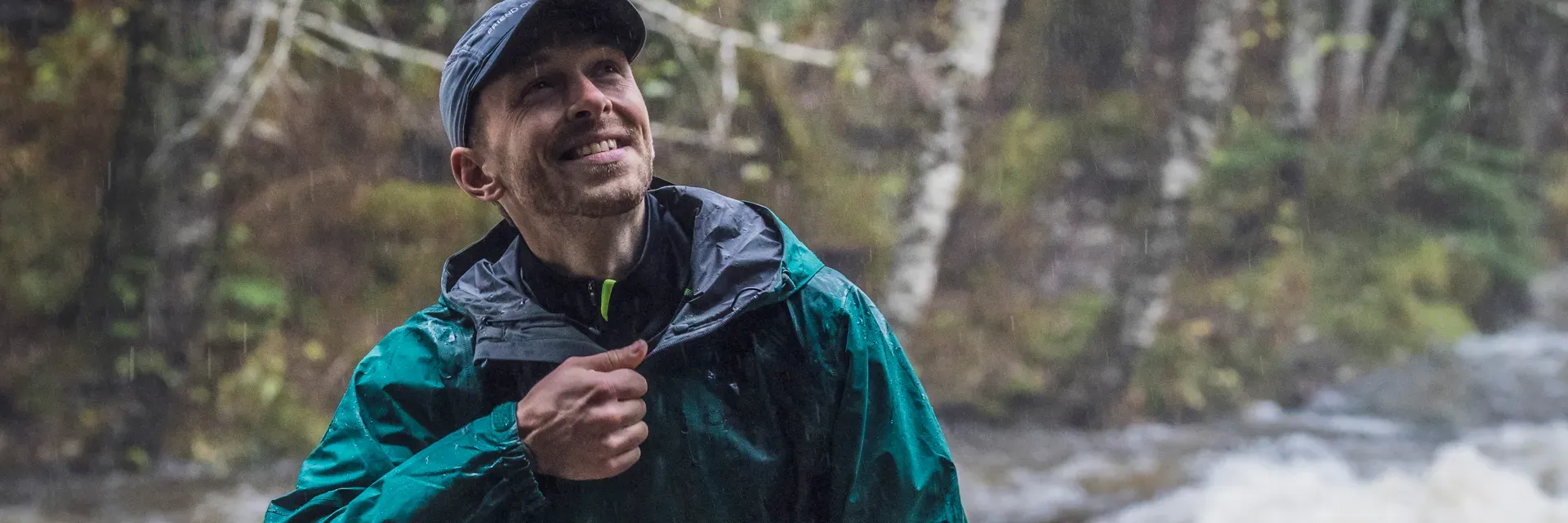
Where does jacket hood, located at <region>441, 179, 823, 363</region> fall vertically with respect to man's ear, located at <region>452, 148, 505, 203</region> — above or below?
below

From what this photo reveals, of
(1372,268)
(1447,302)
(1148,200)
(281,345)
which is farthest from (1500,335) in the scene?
(281,345)

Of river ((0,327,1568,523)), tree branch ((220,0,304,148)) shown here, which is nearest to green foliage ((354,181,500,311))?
tree branch ((220,0,304,148))

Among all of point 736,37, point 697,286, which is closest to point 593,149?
point 697,286

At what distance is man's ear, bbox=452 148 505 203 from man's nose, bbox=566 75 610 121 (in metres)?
0.20

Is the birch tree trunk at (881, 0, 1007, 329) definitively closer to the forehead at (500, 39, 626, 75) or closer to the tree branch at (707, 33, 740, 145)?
the tree branch at (707, 33, 740, 145)

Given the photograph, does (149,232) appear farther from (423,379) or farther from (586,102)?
(586,102)

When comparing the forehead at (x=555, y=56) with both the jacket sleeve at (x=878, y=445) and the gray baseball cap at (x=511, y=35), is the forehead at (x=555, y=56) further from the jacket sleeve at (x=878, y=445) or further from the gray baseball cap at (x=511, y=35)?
the jacket sleeve at (x=878, y=445)

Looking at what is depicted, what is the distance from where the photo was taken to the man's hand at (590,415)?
4.88 feet

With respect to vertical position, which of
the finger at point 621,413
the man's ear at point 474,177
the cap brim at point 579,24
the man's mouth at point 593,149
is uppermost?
the cap brim at point 579,24

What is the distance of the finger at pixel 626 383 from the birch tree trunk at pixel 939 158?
22.7 ft

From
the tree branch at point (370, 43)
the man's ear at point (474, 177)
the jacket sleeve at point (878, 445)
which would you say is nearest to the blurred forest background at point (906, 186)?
the tree branch at point (370, 43)

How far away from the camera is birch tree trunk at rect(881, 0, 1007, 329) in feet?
26.9

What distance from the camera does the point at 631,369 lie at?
5.01ft

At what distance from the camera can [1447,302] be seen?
1116 centimetres
